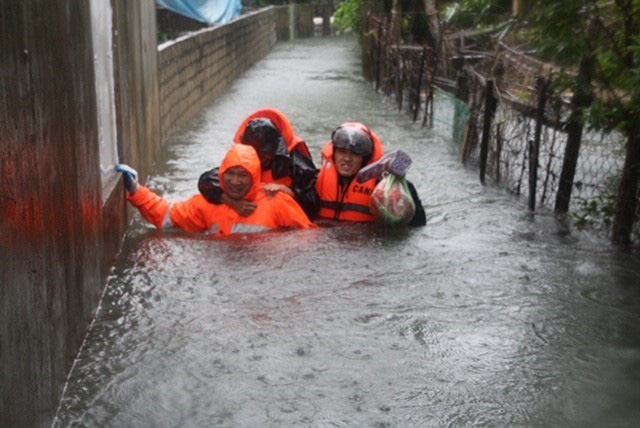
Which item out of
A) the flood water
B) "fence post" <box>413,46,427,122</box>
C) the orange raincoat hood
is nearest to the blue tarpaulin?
"fence post" <box>413,46,427,122</box>

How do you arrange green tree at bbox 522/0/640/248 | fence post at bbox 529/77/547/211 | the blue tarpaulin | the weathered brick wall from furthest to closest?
the blue tarpaulin, the weathered brick wall, fence post at bbox 529/77/547/211, green tree at bbox 522/0/640/248

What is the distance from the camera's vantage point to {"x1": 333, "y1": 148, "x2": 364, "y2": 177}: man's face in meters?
7.88

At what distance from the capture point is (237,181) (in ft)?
23.6

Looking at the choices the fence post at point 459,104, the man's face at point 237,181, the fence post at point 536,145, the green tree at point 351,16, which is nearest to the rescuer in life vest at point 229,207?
the man's face at point 237,181

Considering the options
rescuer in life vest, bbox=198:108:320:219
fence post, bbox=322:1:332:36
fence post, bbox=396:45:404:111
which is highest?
rescuer in life vest, bbox=198:108:320:219

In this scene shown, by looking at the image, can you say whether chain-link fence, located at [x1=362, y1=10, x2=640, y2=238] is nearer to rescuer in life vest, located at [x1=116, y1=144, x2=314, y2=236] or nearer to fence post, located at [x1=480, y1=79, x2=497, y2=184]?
fence post, located at [x1=480, y1=79, x2=497, y2=184]

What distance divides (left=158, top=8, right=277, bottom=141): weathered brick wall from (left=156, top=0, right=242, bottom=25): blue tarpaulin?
37cm

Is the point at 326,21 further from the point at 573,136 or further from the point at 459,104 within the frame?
the point at 573,136

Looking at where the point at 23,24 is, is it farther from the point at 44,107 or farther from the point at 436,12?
the point at 436,12

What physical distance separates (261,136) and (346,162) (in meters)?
0.78

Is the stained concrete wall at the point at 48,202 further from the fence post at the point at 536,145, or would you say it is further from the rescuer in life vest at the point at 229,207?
the fence post at the point at 536,145

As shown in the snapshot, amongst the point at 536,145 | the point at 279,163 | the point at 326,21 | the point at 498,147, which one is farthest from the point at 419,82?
the point at 326,21

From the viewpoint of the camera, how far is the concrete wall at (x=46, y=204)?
3264mm

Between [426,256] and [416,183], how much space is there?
337cm
